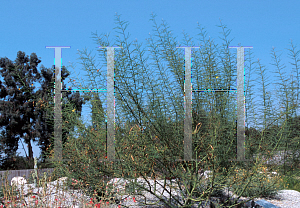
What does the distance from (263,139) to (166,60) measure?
1.66 m

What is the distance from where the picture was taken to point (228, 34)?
335cm

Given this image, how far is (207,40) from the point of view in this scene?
134 inches

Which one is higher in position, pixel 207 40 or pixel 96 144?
pixel 207 40

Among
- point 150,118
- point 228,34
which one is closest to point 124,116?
point 150,118

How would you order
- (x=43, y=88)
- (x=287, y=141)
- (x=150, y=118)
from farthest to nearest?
(x=43, y=88) → (x=287, y=141) → (x=150, y=118)

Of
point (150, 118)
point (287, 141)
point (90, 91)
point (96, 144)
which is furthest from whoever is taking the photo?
point (96, 144)

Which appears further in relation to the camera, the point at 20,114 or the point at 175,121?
the point at 20,114

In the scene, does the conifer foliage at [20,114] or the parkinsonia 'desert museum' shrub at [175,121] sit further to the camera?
the conifer foliage at [20,114]

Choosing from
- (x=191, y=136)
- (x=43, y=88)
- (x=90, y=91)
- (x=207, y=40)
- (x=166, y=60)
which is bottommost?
(x=191, y=136)

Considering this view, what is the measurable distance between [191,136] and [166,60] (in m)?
1.00

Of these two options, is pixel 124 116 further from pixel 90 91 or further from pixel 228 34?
pixel 228 34

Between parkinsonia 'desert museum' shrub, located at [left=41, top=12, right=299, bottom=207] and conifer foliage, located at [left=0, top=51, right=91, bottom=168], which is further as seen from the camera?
conifer foliage, located at [left=0, top=51, right=91, bottom=168]

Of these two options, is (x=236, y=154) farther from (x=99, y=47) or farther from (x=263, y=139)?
(x=99, y=47)

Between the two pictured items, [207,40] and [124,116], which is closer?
[124,116]
